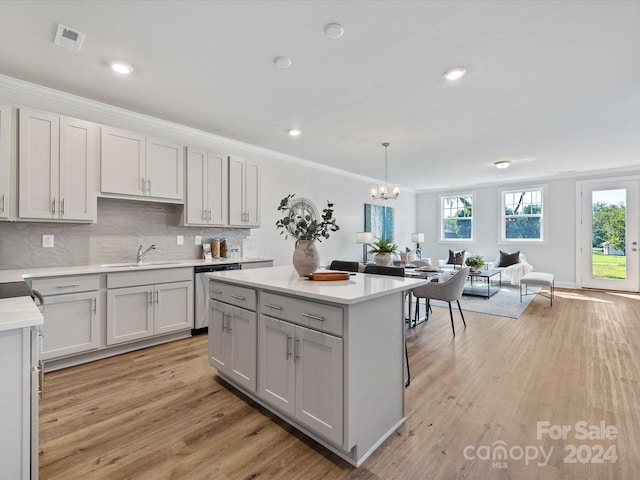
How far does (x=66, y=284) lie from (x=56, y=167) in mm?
1077

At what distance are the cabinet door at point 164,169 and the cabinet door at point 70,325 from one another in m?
1.27

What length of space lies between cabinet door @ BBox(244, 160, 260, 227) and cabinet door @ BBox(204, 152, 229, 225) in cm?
31

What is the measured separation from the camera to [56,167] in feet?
9.07

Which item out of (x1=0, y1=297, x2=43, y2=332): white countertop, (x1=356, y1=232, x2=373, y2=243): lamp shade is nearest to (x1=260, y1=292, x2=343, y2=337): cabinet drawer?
(x1=0, y1=297, x2=43, y2=332): white countertop

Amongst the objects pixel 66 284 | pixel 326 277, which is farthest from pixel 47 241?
pixel 326 277

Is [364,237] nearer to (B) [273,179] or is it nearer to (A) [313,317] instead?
(B) [273,179]

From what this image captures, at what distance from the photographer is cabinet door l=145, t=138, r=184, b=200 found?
336cm

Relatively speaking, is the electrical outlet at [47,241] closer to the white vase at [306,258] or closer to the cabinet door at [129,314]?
the cabinet door at [129,314]

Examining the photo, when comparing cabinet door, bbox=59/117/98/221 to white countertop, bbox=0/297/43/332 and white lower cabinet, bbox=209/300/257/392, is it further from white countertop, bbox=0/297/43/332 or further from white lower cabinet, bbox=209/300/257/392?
white countertop, bbox=0/297/43/332

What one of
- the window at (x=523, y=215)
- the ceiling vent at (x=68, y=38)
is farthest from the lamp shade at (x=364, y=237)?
the ceiling vent at (x=68, y=38)

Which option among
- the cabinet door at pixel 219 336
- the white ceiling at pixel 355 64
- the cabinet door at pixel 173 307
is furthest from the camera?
the cabinet door at pixel 173 307

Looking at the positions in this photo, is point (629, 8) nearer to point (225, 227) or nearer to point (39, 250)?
point (225, 227)

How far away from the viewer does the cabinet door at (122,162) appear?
120 inches

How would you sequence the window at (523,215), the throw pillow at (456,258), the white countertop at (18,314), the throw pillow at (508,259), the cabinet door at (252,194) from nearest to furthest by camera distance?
the white countertop at (18,314) < the cabinet door at (252,194) < the throw pillow at (508,259) < the window at (523,215) < the throw pillow at (456,258)
